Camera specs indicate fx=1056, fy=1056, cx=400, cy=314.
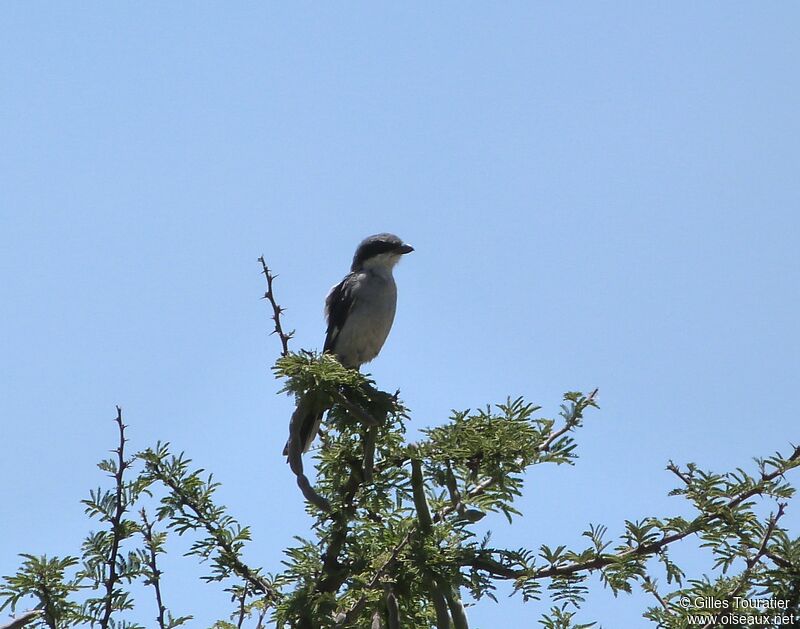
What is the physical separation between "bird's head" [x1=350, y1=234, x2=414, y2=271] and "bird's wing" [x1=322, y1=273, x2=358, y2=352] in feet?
0.74

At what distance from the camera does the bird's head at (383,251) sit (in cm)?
1014

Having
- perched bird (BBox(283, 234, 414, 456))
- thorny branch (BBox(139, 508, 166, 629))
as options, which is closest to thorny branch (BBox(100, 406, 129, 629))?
thorny branch (BBox(139, 508, 166, 629))

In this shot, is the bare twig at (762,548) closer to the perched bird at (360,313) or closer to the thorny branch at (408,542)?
the thorny branch at (408,542)

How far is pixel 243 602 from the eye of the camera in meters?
5.35

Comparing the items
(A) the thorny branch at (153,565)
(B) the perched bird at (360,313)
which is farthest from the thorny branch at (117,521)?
(B) the perched bird at (360,313)

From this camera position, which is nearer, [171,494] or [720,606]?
[720,606]

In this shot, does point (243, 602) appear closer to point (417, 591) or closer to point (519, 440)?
point (417, 591)

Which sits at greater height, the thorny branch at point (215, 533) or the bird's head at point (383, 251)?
the bird's head at point (383, 251)

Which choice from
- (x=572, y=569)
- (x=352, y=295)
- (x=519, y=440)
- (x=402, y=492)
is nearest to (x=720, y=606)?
(x=572, y=569)

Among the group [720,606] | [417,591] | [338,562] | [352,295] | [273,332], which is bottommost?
[720,606]

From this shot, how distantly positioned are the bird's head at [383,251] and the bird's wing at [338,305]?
0.74 ft

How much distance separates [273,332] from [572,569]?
2352 mm

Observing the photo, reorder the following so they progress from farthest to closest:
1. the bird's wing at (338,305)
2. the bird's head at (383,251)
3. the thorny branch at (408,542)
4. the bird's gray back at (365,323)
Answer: the bird's head at (383,251), the bird's wing at (338,305), the bird's gray back at (365,323), the thorny branch at (408,542)

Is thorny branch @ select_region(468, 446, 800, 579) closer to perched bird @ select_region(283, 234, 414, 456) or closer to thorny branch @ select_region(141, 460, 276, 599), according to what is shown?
thorny branch @ select_region(141, 460, 276, 599)
